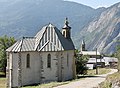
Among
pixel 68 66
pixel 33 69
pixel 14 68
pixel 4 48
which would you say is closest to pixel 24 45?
pixel 14 68

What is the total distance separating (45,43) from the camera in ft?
164

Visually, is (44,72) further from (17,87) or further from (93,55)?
(93,55)

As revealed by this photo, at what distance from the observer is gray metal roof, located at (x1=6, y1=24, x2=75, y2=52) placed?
49.1 metres

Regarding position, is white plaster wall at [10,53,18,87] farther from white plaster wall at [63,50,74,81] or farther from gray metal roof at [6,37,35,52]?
white plaster wall at [63,50,74,81]

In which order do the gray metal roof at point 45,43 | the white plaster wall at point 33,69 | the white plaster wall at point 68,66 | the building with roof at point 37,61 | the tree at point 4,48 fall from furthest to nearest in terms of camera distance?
1. the tree at point 4,48
2. the white plaster wall at point 68,66
3. the gray metal roof at point 45,43
4. the white plaster wall at point 33,69
5. the building with roof at point 37,61

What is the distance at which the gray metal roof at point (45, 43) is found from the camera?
49.1 metres

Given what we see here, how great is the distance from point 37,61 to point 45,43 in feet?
10.6

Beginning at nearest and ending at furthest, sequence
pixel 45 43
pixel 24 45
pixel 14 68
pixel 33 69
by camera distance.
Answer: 1. pixel 14 68
2. pixel 33 69
3. pixel 24 45
4. pixel 45 43

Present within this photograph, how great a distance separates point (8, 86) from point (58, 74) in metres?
8.29

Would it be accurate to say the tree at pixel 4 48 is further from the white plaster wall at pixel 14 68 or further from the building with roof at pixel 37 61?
the white plaster wall at pixel 14 68

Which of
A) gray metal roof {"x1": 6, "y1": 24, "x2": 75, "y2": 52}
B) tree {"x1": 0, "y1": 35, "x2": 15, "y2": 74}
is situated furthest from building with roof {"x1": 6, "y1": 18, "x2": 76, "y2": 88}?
tree {"x1": 0, "y1": 35, "x2": 15, "y2": 74}

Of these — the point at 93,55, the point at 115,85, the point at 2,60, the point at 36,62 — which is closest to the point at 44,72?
the point at 36,62

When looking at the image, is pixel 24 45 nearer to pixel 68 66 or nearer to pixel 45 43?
pixel 45 43

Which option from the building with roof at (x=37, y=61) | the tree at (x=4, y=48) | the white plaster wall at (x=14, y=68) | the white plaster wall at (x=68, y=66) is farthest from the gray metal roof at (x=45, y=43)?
the tree at (x=4, y=48)
